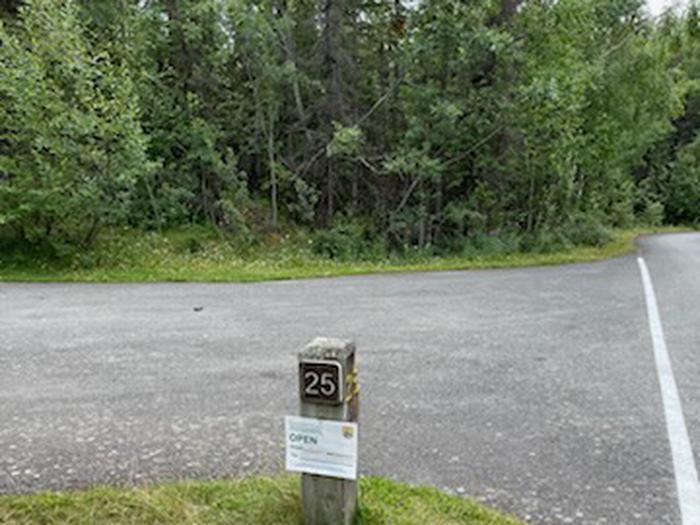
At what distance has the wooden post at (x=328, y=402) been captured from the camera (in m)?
2.08

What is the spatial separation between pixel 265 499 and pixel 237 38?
13.0 meters

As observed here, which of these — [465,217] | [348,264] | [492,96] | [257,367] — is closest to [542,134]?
[492,96]

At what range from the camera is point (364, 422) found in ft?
11.4

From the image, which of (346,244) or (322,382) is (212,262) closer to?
(346,244)

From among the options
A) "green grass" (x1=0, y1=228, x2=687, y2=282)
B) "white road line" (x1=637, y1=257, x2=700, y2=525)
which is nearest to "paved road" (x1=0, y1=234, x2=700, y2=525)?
"white road line" (x1=637, y1=257, x2=700, y2=525)

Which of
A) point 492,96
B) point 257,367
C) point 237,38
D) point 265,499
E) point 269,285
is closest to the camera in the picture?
point 265,499

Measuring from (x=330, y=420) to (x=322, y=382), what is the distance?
0.15m

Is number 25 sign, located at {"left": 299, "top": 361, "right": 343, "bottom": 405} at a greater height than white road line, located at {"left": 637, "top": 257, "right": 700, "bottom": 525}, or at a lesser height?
greater

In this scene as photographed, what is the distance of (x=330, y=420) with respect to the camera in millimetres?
2086

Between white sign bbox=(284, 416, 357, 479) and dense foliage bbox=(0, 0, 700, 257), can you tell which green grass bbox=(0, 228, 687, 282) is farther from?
white sign bbox=(284, 416, 357, 479)

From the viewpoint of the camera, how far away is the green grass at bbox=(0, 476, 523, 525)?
2.28m

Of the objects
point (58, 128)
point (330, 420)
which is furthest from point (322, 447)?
point (58, 128)

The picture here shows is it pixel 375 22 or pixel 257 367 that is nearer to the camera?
pixel 257 367

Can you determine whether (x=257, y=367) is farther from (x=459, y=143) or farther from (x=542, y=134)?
(x=542, y=134)
